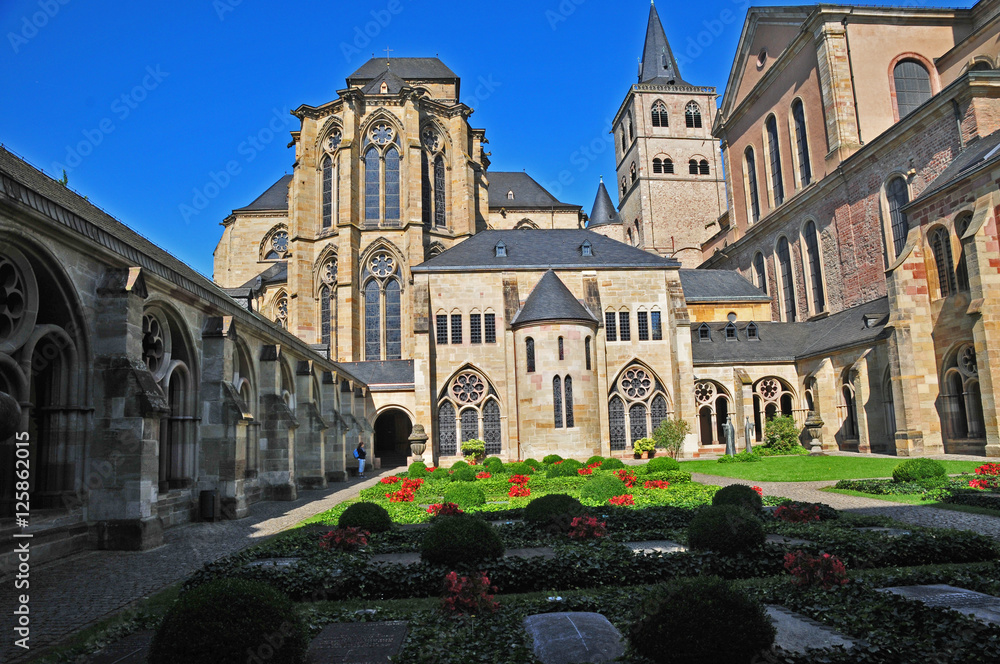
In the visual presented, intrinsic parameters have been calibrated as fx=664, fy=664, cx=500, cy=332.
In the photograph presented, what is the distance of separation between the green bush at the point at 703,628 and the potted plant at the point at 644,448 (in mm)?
28708

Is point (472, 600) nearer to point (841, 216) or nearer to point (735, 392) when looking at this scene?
point (735, 392)

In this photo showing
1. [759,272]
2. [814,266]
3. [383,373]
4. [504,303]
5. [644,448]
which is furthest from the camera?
[759,272]

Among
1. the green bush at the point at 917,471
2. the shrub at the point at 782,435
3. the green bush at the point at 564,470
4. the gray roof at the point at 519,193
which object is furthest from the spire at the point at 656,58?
the green bush at the point at 917,471

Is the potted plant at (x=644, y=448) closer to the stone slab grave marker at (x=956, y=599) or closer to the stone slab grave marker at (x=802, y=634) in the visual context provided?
the stone slab grave marker at (x=956, y=599)

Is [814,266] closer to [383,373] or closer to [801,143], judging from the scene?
[801,143]

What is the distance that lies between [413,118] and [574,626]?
38.3m

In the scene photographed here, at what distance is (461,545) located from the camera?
8.43m

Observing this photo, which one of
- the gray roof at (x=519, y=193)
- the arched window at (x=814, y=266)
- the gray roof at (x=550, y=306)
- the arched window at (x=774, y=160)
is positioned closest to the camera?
the gray roof at (x=550, y=306)

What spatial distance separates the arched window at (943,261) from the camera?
25578 millimetres

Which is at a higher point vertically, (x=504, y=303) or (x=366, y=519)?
(x=504, y=303)

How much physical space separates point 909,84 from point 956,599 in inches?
1615

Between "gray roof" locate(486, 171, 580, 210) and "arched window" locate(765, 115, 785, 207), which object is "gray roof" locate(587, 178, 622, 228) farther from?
"arched window" locate(765, 115, 785, 207)

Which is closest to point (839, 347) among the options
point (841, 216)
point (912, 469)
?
point (841, 216)

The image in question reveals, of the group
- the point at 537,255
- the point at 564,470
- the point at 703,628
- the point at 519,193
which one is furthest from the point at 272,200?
the point at 703,628
